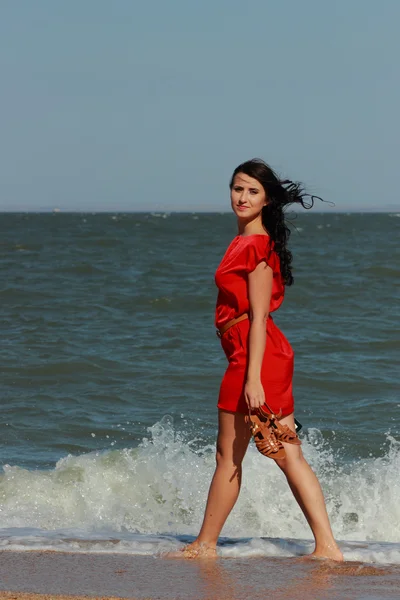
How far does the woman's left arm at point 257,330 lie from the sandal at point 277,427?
0.20ft

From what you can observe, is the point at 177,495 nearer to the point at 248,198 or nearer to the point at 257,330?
the point at 257,330

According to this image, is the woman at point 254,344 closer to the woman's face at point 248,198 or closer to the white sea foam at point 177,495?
the woman's face at point 248,198

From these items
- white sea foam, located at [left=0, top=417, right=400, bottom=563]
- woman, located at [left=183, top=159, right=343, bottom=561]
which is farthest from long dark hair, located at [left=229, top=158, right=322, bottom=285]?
white sea foam, located at [left=0, top=417, right=400, bottom=563]

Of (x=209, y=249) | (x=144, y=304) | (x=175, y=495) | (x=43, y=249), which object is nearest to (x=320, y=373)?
(x=175, y=495)

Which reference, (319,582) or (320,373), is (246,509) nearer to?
(319,582)

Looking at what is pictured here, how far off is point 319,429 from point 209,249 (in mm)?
25353

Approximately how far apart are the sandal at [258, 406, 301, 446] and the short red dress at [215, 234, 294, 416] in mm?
53

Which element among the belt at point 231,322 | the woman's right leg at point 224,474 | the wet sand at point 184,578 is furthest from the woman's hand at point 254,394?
the wet sand at point 184,578

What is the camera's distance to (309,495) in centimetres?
401

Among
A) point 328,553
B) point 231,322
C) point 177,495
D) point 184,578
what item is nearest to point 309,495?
point 328,553

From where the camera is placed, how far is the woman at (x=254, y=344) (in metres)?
3.90

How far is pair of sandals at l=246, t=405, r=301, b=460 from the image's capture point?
388cm

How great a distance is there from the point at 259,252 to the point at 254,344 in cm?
36

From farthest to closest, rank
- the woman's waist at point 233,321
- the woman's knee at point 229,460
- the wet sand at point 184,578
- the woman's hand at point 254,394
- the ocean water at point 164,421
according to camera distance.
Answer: the ocean water at point 164,421 < the woman's knee at point 229,460 < the woman's waist at point 233,321 < the woman's hand at point 254,394 < the wet sand at point 184,578
